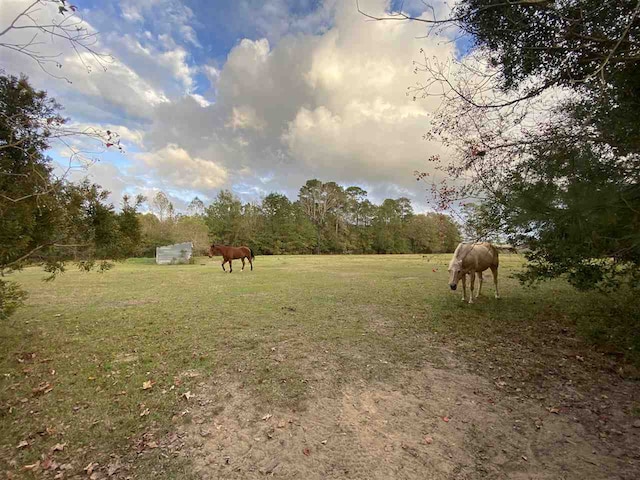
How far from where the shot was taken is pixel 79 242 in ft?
15.6

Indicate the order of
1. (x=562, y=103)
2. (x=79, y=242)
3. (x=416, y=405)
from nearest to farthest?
1. (x=416, y=405)
2. (x=79, y=242)
3. (x=562, y=103)

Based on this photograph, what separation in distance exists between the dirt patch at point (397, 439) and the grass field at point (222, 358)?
6.9 inches

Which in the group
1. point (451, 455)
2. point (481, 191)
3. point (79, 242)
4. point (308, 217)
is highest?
point (308, 217)

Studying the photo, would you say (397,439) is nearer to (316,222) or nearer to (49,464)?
(49,464)

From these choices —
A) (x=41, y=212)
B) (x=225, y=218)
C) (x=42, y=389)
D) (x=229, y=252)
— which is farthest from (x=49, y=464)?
(x=225, y=218)

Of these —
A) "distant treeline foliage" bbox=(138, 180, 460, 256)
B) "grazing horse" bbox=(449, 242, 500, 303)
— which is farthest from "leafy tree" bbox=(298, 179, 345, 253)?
"grazing horse" bbox=(449, 242, 500, 303)

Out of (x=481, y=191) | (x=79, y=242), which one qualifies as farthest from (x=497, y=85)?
(x=79, y=242)

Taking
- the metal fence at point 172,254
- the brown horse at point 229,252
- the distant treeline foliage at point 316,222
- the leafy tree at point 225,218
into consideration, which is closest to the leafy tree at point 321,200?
the distant treeline foliage at point 316,222

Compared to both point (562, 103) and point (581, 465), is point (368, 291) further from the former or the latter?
point (581, 465)

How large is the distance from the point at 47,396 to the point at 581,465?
5.46 meters

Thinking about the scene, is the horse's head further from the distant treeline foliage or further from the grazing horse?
the distant treeline foliage

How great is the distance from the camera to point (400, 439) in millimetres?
2924

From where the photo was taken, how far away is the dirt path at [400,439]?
2.55m

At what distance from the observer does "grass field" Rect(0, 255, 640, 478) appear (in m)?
2.90
